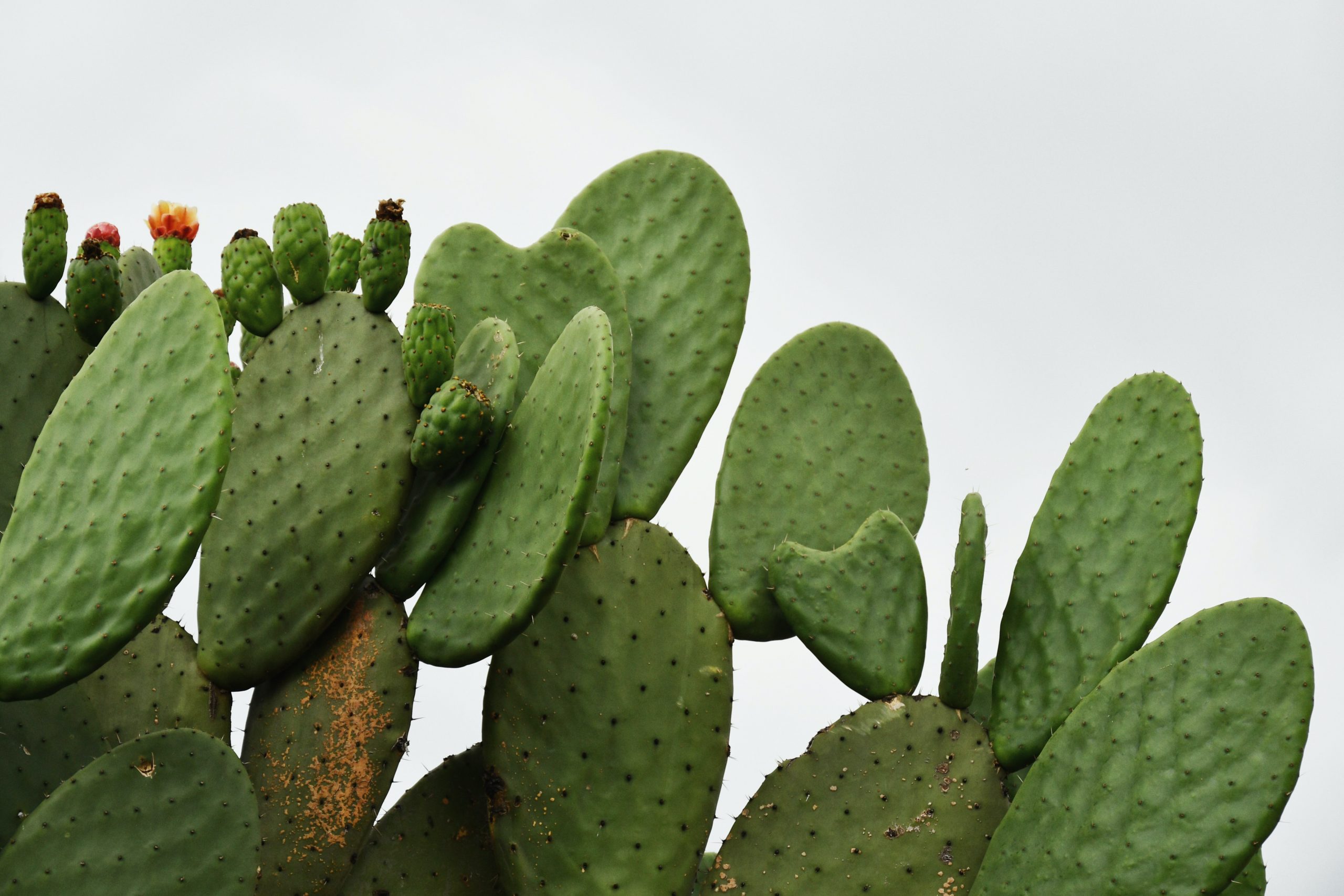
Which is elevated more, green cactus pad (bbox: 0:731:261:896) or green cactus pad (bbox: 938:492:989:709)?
green cactus pad (bbox: 938:492:989:709)

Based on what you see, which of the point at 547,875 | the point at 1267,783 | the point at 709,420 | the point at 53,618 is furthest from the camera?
the point at 709,420

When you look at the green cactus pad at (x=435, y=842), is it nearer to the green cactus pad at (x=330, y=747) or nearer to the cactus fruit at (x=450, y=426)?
the green cactus pad at (x=330, y=747)

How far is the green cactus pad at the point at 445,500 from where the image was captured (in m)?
2.36

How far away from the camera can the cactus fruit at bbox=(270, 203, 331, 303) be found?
2463 millimetres

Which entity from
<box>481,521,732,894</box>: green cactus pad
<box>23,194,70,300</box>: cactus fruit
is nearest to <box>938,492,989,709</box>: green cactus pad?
<box>481,521,732,894</box>: green cactus pad

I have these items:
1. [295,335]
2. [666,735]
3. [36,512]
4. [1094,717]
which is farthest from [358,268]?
[1094,717]

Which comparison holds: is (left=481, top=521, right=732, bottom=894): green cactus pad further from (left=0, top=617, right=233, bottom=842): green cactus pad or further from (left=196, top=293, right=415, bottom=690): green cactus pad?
(left=0, top=617, right=233, bottom=842): green cactus pad

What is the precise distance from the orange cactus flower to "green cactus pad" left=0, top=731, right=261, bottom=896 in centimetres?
130

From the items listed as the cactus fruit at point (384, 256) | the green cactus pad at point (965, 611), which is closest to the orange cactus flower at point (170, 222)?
the cactus fruit at point (384, 256)

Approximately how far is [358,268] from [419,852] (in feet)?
3.64

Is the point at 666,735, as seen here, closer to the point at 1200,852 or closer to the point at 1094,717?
the point at 1094,717

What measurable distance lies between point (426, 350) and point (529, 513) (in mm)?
359

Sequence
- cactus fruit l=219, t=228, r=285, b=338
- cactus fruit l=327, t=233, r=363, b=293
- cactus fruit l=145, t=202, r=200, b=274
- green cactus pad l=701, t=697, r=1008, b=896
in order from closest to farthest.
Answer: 1. green cactus pad l=701, t=697, r=1008, b=896
2. cactus fruit l=219, t=228, r=285, b=338
3. cactus fruit l=327, t=233, r=363, b=293
4. cactus fruit l=145, t=202, r=200, b=274

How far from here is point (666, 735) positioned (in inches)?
92.1
